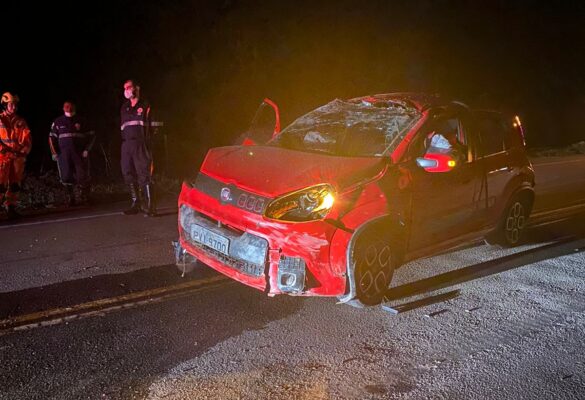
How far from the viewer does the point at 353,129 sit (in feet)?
17.2

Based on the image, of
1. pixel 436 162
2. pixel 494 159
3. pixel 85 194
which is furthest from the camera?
pixel 85 194

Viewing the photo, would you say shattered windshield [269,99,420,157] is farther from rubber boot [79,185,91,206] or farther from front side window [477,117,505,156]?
rubber boot [79,185,91,206]

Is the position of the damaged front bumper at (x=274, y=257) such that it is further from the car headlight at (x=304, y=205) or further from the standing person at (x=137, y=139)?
the standing person at (x=137, y=139)

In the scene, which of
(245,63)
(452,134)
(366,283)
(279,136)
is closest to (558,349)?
(366,283)

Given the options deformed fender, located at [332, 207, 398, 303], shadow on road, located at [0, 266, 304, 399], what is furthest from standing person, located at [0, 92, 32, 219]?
deformed fender, located at [332, 207, 398, 303]

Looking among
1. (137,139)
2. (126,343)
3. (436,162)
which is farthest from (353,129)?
(137,139)

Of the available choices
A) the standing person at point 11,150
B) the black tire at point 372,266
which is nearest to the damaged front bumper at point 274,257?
the black tire at point 372,266

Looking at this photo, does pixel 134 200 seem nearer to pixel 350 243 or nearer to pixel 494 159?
pixel 350 243

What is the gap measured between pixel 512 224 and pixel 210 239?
11.8 ft

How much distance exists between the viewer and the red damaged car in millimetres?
4105

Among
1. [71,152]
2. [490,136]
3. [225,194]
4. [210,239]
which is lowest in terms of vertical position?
[210,239]

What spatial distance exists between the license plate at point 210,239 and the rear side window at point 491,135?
2.77 meters

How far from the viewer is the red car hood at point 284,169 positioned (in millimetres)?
4184

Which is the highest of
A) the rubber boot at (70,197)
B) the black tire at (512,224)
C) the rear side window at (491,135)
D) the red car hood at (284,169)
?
the rear side window at (491,135)
